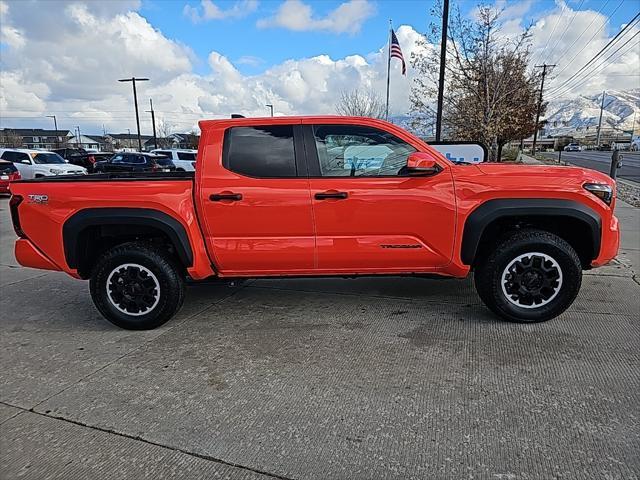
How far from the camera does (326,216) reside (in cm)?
383

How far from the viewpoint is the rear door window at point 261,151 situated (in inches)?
153

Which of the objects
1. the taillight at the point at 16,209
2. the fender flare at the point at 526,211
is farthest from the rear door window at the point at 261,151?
the taillight at the point at 16,209

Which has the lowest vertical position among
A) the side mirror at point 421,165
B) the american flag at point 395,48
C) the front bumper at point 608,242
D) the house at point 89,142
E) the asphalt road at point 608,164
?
the asphalt road at point 608,164

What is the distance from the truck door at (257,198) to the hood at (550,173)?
5.17ft

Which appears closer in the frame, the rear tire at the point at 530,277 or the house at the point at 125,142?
the rear tire at the point at 530,277

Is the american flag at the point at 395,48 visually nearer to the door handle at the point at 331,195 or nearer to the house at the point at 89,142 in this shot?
the door handle at the point at 331,195

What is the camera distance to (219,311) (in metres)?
4.56

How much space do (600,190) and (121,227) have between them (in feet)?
13.4

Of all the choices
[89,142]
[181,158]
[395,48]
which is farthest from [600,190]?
[89,142]

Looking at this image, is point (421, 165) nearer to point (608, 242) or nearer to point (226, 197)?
point (226, 197)

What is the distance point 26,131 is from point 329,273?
12611 centimetres

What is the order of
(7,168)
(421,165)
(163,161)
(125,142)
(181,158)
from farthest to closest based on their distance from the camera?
(125,142) < (181,158) < (163,161) < (7,168) < (421,165)

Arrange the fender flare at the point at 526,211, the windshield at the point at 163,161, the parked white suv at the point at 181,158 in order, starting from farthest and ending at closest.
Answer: the parked white suv at the point at 181,158, the windshield at the point at 163,161, the fender flare at the point at 526,211

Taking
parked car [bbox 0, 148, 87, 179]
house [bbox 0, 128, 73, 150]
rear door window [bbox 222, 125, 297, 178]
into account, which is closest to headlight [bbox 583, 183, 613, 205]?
rear door window [bbox 222, 125, 297, 178]
